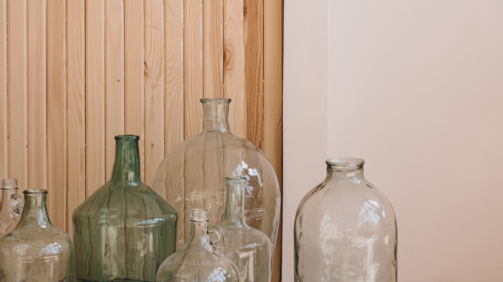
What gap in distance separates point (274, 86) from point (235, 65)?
131mm

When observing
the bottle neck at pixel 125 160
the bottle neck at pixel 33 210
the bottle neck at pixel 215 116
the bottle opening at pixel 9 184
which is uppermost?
the bottle neck at pixel 215 116

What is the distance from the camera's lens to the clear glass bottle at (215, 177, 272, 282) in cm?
97

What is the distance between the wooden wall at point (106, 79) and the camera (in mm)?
1441

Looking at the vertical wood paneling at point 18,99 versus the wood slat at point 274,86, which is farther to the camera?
the wood slat at point 274,86

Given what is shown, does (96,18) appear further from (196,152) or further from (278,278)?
(278,278)

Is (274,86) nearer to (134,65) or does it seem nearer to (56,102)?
(134,65)

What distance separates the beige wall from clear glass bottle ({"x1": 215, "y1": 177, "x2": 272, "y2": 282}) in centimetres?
67

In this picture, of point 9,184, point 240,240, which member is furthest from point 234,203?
point 9,184

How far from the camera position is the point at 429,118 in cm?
165

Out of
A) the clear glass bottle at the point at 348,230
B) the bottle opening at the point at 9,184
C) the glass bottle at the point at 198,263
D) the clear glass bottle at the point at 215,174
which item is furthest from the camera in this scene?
the clear glass bottle at the point at 215,174

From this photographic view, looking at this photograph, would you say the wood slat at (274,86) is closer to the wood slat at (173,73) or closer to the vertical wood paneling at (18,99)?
the wood slat at (173,73)

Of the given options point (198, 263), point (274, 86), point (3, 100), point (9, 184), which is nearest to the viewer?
point (198, 263)

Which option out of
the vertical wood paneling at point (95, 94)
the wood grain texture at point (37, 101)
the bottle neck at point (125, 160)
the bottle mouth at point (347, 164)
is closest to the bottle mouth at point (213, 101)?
the bottle neck at point (125, 160)

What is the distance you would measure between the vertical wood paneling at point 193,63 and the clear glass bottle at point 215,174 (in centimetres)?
30
